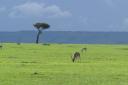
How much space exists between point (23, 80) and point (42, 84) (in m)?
2.59

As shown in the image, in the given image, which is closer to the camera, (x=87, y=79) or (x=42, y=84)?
(x=42, y=84)

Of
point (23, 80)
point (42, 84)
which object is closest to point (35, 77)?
point (23, 80)

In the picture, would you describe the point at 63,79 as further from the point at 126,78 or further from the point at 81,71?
the point at 81,71

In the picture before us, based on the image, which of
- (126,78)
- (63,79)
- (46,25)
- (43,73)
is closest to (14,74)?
(43,73)

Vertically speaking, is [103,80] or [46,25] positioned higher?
[46,25]

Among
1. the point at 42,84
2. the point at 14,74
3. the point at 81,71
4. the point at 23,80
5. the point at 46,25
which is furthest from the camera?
the point at 46,25

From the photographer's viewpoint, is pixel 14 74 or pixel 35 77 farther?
pixel 14 74

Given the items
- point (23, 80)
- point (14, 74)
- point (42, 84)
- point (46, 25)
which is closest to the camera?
point (42, 84)

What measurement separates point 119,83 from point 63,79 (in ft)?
11.8

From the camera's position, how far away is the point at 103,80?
31.8 meters

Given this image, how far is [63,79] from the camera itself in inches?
1262

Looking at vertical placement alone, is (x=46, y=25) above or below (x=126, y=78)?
above

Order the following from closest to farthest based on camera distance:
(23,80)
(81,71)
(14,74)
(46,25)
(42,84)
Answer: (42,84) < (23,80) < (14,74) < (81,71) < (46,25)

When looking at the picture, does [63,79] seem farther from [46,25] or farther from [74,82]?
[46,25]
